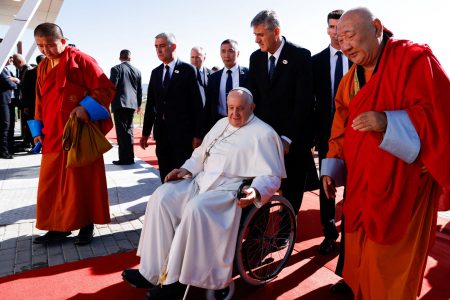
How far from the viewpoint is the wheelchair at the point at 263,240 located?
233 cm

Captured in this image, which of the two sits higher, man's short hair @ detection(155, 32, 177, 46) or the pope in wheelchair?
man's short hair @ detection(155, 32, 177, 46)

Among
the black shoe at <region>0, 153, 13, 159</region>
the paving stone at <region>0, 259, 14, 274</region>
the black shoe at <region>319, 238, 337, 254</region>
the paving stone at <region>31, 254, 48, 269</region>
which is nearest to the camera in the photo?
the paving stone at <region>0, 259, 14, 274</region>

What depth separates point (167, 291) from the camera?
2.25 meters

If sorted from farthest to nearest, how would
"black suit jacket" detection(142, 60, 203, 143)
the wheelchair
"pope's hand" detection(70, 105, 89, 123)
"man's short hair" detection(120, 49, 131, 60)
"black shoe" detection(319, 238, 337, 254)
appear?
1. "man's short hair" detection(120, 49, 131, 60)
2. "black suit jacket" detection(142, 60, 203, 143)
3. "black shoe" detection(319, 238, 337, 254)
4. "pope's hand" detection(70, 105, 89, 123)
5. the wheelchair

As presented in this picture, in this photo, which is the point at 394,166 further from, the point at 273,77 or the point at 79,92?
the point at 79,92

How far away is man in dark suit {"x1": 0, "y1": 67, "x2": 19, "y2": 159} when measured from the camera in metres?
6.84

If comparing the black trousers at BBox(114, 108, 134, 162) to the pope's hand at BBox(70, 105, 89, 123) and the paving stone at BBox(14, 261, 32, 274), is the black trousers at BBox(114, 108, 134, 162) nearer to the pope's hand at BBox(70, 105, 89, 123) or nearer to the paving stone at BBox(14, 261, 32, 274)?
the pope's hand at BBox(70, 105, 89, 123)

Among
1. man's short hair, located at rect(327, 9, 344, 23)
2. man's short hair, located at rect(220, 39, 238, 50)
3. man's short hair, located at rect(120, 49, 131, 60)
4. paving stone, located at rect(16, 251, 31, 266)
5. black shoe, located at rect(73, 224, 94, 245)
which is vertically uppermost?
man's short hair, located at rect(327, 9, 344, 23)

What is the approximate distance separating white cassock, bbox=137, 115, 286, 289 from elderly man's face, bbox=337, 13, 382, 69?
836 mm

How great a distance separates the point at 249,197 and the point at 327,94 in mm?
1553

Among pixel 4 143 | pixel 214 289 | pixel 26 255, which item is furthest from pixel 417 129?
pixel 4 143

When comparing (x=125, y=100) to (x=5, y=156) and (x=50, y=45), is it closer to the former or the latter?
(x=5, y=156)

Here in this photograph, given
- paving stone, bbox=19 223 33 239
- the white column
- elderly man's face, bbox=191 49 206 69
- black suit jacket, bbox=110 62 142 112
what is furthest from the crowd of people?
black suit jacket, bbox=110 62 142 112

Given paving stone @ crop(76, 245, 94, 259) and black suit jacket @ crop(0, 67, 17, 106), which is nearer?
paving stone @ crop(76, 245, 94, 259)
